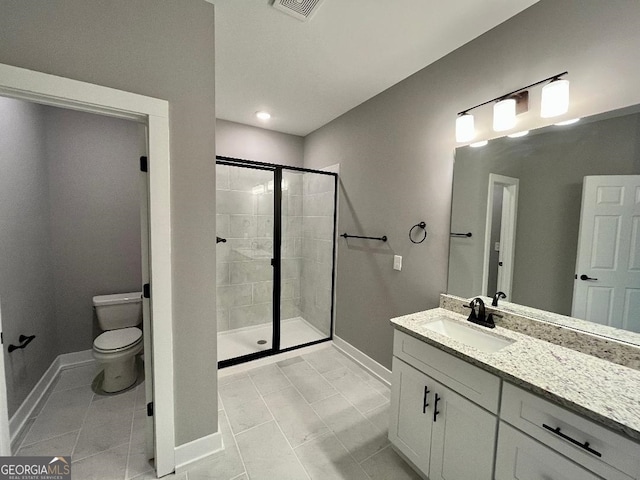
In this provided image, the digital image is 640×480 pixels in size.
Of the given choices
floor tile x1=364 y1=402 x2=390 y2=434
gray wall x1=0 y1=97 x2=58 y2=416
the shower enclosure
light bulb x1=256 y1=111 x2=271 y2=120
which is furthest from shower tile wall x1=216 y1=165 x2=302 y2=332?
floor tile x1=364 y1=402 x2=390 y2=434

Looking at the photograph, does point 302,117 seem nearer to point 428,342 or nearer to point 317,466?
point 428,342

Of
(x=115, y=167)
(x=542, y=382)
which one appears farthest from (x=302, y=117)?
(x=542, y=382)

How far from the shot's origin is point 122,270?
2580 millimetres

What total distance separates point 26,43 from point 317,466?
101 inches

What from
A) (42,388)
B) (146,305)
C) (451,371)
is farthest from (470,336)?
(42,388)

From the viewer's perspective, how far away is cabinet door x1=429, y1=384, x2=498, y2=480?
107 cm

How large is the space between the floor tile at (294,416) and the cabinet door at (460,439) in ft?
2.60

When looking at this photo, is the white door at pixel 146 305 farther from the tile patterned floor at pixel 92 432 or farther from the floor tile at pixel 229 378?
the floor tile at pixel 229 378

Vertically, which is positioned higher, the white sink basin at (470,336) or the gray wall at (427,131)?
the gray wall at (427,131)

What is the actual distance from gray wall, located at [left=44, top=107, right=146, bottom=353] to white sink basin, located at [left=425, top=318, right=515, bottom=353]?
2.90m

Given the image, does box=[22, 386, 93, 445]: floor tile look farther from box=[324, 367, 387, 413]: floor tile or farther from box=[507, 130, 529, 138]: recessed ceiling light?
box=[507, 130, 529, 138]: recessed ceiling light

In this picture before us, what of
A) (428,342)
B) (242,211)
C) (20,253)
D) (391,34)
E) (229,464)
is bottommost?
(229,464)

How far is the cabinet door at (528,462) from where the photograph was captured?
2.79ft

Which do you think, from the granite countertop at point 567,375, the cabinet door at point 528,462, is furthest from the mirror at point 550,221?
the cabinet door at point 528,462
